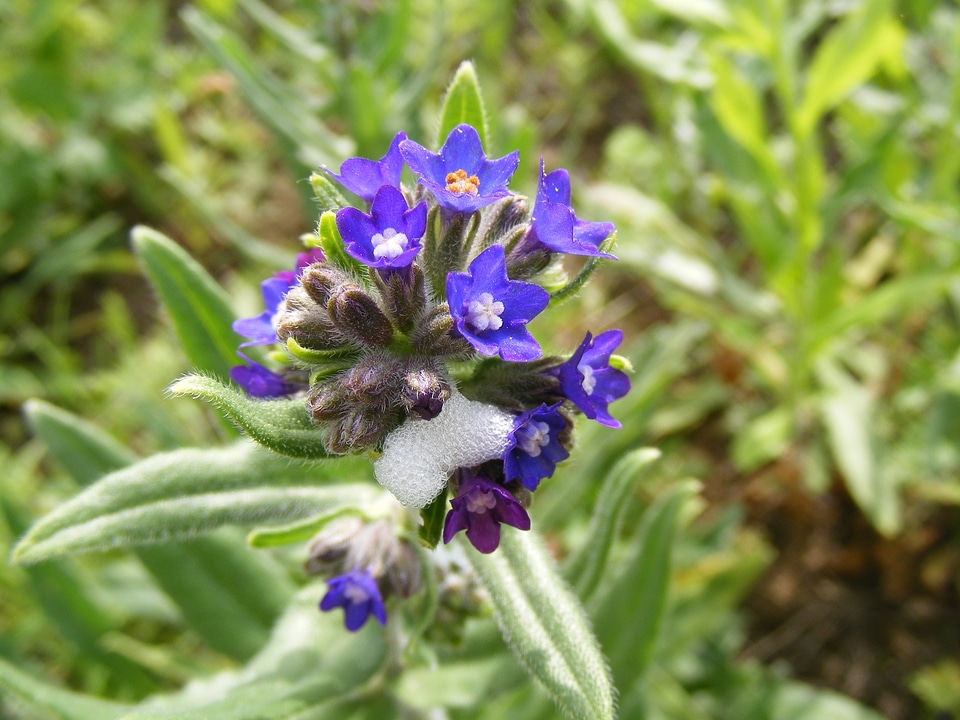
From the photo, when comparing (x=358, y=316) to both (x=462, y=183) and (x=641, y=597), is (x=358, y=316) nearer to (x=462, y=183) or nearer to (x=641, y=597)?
(x=462, y=183)

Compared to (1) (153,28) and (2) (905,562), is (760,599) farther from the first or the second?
(1) (153,28)

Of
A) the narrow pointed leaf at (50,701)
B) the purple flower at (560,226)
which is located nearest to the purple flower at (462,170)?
the purple flower at (560,226)

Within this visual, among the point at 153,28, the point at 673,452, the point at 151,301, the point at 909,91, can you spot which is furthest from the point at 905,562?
the point at 153,28

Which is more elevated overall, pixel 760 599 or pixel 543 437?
pixel 543 437

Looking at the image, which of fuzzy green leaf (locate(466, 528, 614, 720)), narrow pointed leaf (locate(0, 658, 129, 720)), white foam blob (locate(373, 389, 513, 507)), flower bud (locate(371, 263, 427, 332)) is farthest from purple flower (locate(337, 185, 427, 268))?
narrow pointed leaf (locate(0, 658, 129, 720))

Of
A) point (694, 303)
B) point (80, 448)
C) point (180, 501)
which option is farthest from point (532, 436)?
point (694, 303)
